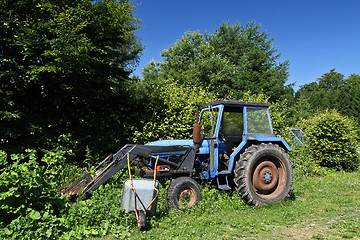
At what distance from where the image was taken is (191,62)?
993 inches

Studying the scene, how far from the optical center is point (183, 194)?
17.2 ft

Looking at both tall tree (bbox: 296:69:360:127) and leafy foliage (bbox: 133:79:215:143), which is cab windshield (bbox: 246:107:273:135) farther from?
tall tree (bbox: 296:69:360:127)

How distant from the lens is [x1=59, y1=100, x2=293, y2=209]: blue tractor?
530cm

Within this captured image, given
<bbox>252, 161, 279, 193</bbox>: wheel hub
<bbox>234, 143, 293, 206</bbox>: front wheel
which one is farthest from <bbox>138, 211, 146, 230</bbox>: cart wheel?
<bbox>252, 161, 279, 193</bbox>: wheel hub

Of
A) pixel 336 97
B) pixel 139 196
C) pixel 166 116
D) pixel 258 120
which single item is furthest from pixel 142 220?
pixel 336 97

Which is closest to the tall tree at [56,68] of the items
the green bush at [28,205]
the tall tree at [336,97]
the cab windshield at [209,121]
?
the green bush at [28,205]

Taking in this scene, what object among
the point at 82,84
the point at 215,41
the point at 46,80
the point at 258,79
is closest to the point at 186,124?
the point at 82,84

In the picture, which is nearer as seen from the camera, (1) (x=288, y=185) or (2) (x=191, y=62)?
(1) (x=288, y=185)

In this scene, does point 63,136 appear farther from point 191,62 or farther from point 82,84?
point 191,62

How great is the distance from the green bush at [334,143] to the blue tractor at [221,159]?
5.71 m

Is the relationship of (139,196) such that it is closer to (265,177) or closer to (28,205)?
(28,205)

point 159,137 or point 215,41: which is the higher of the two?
point 215,41

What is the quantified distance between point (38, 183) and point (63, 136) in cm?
355

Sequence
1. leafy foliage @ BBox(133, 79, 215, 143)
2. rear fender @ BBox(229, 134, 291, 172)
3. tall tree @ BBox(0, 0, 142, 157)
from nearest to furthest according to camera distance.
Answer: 1. rear fender @ BBox(229, 134, 291, 172)
2. tall tree @ BBox(0, 0, 142, 157)
3. leafy foliage @ BBox(133, 79, 215, 143)
